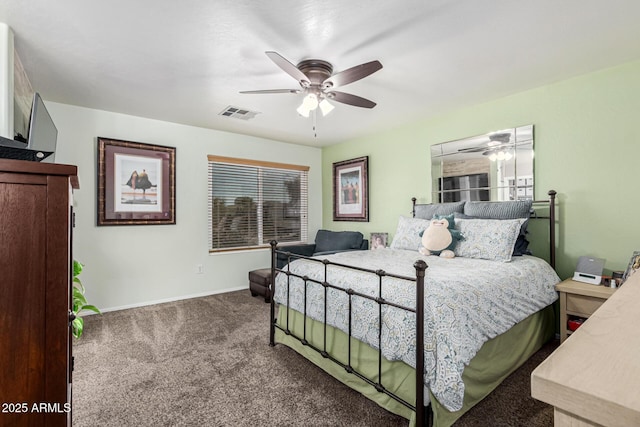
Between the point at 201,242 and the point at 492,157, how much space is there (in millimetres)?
3791

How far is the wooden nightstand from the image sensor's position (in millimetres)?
2285

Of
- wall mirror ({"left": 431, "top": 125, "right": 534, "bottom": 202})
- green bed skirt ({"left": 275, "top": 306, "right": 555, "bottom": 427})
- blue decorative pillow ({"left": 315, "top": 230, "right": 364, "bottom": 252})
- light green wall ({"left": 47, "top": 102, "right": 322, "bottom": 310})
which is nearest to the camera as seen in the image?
green bed skirt ({"left": 275, "top": 306, "right": 555, "bottom": 427})

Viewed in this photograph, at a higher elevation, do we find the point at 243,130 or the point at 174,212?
the point at 243,130

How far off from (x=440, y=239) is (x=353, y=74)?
1.56 meters

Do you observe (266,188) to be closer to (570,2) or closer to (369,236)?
(369,236)

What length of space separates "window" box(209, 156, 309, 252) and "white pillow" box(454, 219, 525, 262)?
303 cm

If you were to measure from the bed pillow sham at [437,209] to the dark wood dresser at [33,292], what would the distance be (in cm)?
316

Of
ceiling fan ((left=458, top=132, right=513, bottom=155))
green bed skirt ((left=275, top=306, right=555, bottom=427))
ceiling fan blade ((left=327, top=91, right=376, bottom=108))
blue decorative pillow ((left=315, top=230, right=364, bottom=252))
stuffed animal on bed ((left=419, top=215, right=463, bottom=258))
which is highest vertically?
ceiling fan blade ((left=327, top=91, right=376, bottom=108))

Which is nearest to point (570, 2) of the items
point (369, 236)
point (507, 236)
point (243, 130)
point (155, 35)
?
point (507, 236)

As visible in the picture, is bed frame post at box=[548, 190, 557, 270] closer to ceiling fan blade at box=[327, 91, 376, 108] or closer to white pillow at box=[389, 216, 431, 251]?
white pillow at box=[389, 216, 431, 251]

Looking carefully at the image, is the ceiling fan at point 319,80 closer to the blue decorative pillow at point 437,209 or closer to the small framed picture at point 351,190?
the blue decorative pillow at point 437,209

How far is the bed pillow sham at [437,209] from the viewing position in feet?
11.0

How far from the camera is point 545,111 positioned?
299 centimetres

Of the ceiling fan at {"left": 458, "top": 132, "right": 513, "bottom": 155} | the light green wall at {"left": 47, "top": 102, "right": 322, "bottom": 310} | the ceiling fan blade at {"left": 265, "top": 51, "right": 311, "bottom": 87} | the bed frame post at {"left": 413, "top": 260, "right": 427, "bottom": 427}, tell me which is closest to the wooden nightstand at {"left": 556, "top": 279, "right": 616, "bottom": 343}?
the ceiling fan at {"left": 458, "top": 132, "right": 513, "bottom": 155}
